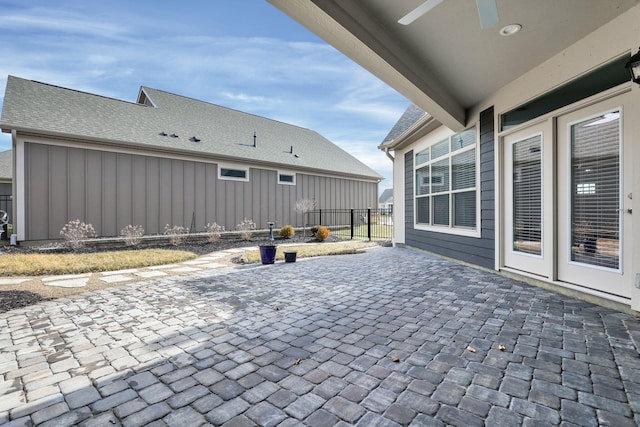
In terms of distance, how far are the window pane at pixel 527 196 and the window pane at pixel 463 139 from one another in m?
1.01

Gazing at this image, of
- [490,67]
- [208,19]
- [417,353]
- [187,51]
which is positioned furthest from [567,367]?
[187,51]

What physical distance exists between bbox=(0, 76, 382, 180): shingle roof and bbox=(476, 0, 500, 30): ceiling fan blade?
8.29 metres

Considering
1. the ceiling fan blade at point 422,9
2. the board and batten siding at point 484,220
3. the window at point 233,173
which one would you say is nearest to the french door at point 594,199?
the board and batten siding at point 484,220

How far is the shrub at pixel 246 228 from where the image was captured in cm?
984

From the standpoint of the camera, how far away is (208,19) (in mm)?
6133

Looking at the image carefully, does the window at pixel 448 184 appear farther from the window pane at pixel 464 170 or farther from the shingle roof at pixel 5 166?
the shingle roof at pixel 5 166

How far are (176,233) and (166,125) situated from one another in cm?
363

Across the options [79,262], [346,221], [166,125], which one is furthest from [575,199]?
[346,221]

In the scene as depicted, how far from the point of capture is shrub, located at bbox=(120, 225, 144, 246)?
7.69 meters

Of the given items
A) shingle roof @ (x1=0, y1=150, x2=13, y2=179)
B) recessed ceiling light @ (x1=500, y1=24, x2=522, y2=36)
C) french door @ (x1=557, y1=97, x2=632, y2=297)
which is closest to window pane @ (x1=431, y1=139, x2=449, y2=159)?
→ french door @ (x1=557, y1=97, x2=632, y2=297)

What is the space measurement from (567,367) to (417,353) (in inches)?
A: 36.1

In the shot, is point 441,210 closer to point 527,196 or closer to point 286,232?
point 527,196

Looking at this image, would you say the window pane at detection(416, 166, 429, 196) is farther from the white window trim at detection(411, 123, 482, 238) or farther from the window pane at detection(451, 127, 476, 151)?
the window pane at detection(451, 127, 476, 151)

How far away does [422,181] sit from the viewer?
23.0 feet
